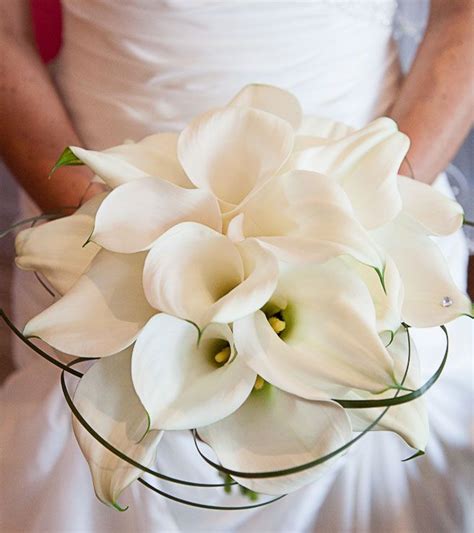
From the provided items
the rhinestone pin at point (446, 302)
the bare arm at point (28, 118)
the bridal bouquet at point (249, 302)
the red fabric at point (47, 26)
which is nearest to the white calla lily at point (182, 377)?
the bridal bouquet at point (249, 302)

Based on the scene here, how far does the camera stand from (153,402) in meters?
0.31

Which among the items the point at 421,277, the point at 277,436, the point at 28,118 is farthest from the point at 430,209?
the point at 28,118

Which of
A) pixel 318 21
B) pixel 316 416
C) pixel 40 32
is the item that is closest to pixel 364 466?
pixel 316 416

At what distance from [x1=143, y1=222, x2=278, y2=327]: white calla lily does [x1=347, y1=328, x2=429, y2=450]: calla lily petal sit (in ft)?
0.23

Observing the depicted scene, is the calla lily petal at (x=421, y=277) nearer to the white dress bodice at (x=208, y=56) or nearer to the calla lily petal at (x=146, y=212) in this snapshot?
the calla lily petal at (x=146, y=212)

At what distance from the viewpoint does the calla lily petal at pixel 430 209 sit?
1.22ft

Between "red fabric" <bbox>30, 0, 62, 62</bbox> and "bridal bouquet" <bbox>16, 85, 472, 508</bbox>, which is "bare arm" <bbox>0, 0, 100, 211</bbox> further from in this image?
"bridal bouquet" <bbox>16, 85, 472, 508</bbox>

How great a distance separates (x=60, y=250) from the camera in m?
0.37

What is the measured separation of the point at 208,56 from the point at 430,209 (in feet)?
1.26

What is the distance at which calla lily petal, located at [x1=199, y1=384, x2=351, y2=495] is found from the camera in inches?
12.1

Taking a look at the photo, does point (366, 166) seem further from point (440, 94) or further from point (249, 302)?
point (440, 94)

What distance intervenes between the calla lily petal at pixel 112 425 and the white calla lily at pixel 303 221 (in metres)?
0.09

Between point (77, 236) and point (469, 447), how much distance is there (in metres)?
0.35

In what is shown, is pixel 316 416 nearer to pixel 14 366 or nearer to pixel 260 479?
pixel 260 479
